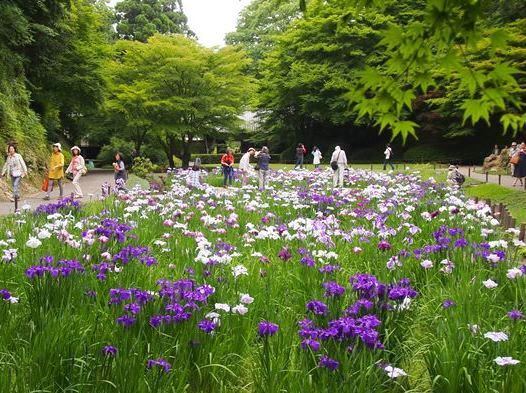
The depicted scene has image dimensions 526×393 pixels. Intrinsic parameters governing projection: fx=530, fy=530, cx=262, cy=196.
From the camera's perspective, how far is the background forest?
2.18m

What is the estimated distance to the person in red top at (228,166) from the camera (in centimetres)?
1739

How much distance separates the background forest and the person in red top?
4.75 metres

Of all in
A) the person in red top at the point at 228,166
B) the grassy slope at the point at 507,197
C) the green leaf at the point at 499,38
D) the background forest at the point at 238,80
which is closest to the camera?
the green leaf at the point at 499,38

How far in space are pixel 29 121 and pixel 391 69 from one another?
57.6 ft

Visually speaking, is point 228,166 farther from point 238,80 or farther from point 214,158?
point 214,158

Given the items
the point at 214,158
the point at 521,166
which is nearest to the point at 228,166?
the point at 521,166

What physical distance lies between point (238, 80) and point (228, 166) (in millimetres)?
12461

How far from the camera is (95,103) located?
85.3ft

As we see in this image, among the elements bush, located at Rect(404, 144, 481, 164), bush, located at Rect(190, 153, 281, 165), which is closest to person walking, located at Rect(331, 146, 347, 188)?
bush, located at Rect(404, 144, 481, 164)

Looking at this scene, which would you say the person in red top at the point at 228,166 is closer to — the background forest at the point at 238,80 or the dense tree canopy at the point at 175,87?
the background forest at the point at 238,80

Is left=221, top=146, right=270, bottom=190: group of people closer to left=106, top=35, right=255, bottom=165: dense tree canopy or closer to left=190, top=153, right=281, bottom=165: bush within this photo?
left=106, top=35, right=255, bottom=165: dense tree canopy

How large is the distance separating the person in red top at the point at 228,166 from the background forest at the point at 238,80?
475 cm

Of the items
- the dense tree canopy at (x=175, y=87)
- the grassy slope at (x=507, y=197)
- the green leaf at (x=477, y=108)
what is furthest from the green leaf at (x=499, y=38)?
the dense tree canopy at (x=175, y=87)

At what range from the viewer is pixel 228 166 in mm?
17625
